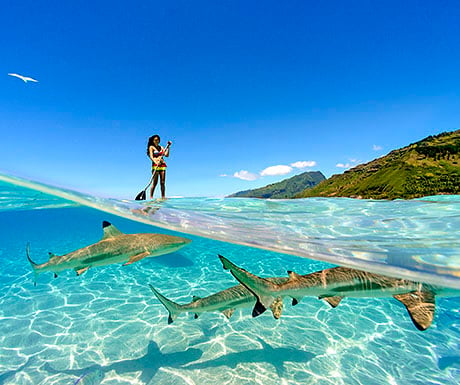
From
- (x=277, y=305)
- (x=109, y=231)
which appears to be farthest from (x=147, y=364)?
(x=277, y=305)

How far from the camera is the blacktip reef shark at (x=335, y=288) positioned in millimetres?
3580

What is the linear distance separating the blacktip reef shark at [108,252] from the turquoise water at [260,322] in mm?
2785

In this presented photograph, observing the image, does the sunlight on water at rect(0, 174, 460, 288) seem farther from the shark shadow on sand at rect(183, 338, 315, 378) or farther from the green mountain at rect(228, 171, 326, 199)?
the green mountain at rect(228, 171, 326, 199)

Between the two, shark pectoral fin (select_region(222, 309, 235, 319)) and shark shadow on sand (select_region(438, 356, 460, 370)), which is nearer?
shark pectoral fin (select_region(222, 309, 235, 319))

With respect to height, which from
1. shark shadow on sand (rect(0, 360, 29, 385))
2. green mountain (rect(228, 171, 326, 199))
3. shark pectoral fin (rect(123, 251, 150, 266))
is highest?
green mountain (rect(228, 171, 326, 199))

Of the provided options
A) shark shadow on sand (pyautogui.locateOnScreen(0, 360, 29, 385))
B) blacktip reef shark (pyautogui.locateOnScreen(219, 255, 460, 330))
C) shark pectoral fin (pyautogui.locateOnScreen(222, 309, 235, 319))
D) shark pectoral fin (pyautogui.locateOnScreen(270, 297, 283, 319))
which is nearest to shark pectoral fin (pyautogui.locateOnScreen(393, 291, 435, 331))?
blacktip reef shark (pyautogui.locateOnScreen(219, 255, 460, 330))

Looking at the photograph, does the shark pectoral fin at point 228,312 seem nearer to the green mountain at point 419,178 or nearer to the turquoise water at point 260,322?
the turquoise water at point 260,322

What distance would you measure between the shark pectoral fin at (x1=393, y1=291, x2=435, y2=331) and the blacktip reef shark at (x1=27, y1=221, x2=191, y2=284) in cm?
558

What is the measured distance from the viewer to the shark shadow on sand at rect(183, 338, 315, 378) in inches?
238

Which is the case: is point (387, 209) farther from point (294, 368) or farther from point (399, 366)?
point (294, 368)

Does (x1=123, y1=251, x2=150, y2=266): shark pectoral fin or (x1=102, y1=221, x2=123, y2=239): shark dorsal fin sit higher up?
(x1=102, y1=221, x2=123, y2=239): shark dorsal fin

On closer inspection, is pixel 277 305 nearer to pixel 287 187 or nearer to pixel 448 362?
pixel 448 362

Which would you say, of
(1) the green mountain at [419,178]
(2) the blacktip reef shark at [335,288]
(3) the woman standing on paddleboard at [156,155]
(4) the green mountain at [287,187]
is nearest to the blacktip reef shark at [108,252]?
(2) the blacktip reef shark at [335,288]

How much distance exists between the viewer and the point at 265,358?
6332mm
